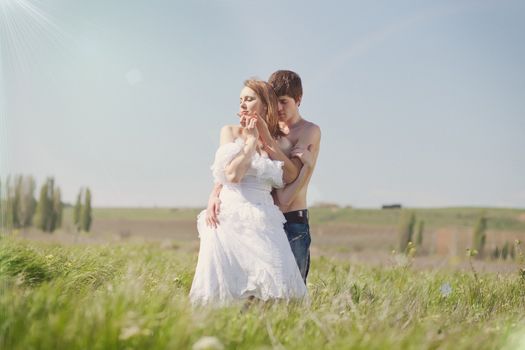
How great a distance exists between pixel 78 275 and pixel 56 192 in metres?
34.2

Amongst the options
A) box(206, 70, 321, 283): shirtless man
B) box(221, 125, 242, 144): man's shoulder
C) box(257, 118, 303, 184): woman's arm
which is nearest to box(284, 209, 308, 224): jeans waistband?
box(206, 70, 321, 283): shirtless man

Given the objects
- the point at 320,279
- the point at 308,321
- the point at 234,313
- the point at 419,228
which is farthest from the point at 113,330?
the point at 419,228

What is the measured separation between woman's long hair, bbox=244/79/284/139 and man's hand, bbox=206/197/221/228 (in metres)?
0.92

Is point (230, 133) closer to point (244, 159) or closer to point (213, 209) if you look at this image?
point (244, 159)

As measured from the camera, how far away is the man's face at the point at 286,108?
621 centimetres

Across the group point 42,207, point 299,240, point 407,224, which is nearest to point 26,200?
point 42,207

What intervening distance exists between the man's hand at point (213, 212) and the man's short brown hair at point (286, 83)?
1356mm

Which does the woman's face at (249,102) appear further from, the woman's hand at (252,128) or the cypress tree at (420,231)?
the cypress tree at (420,231)

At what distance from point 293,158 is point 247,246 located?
107 centimetres

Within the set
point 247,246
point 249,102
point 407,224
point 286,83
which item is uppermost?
point 286,83

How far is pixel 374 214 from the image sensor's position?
1720 inches

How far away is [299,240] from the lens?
6.43 m

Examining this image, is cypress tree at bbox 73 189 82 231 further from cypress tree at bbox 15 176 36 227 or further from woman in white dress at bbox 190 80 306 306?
woman in white dress at bbox 190 80 306 306

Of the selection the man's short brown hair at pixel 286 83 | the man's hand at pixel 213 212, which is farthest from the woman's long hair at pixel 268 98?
the man's hand at pixel 213 212
